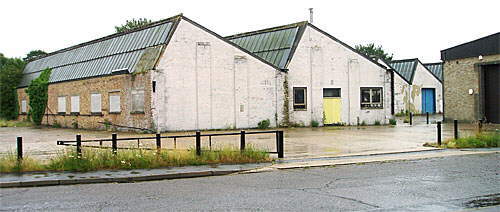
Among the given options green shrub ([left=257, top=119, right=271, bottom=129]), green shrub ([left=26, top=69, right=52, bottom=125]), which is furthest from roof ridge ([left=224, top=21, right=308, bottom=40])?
green shrub ([left=26, top=69, right=52, bottom=125])

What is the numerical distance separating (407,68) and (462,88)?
984 inches

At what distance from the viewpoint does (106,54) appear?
39281 millimetres

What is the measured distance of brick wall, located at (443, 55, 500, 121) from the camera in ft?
125

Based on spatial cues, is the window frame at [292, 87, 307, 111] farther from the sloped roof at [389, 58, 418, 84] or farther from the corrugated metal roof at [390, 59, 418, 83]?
the corrugated metal roof at [390, 59, 418, 83]

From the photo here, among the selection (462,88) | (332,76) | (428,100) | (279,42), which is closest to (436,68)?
(428,100)

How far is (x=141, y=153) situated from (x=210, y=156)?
2019 mm

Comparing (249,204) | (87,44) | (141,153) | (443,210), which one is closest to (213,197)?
(249,204)

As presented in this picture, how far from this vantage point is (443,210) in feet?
28.8

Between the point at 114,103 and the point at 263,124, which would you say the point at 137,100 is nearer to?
the point at 114,103

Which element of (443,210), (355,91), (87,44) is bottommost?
(443,210)

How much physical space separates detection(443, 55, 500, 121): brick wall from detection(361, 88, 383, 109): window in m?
4.86

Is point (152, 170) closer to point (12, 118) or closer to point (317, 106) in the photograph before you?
point (317, 106)

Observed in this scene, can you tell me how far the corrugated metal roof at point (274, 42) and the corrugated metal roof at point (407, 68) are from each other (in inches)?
971

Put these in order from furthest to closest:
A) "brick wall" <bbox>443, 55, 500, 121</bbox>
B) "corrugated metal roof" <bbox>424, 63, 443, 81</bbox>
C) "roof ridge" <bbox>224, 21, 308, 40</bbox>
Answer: "corrugated metal roof" <bbox>424, 63, 443, 81</bbox>
"roof ridge" <bbox>224, 21, 308, 40</bbox>
"brick wall" <bbox>443, 55, 500, 121</bbox>
